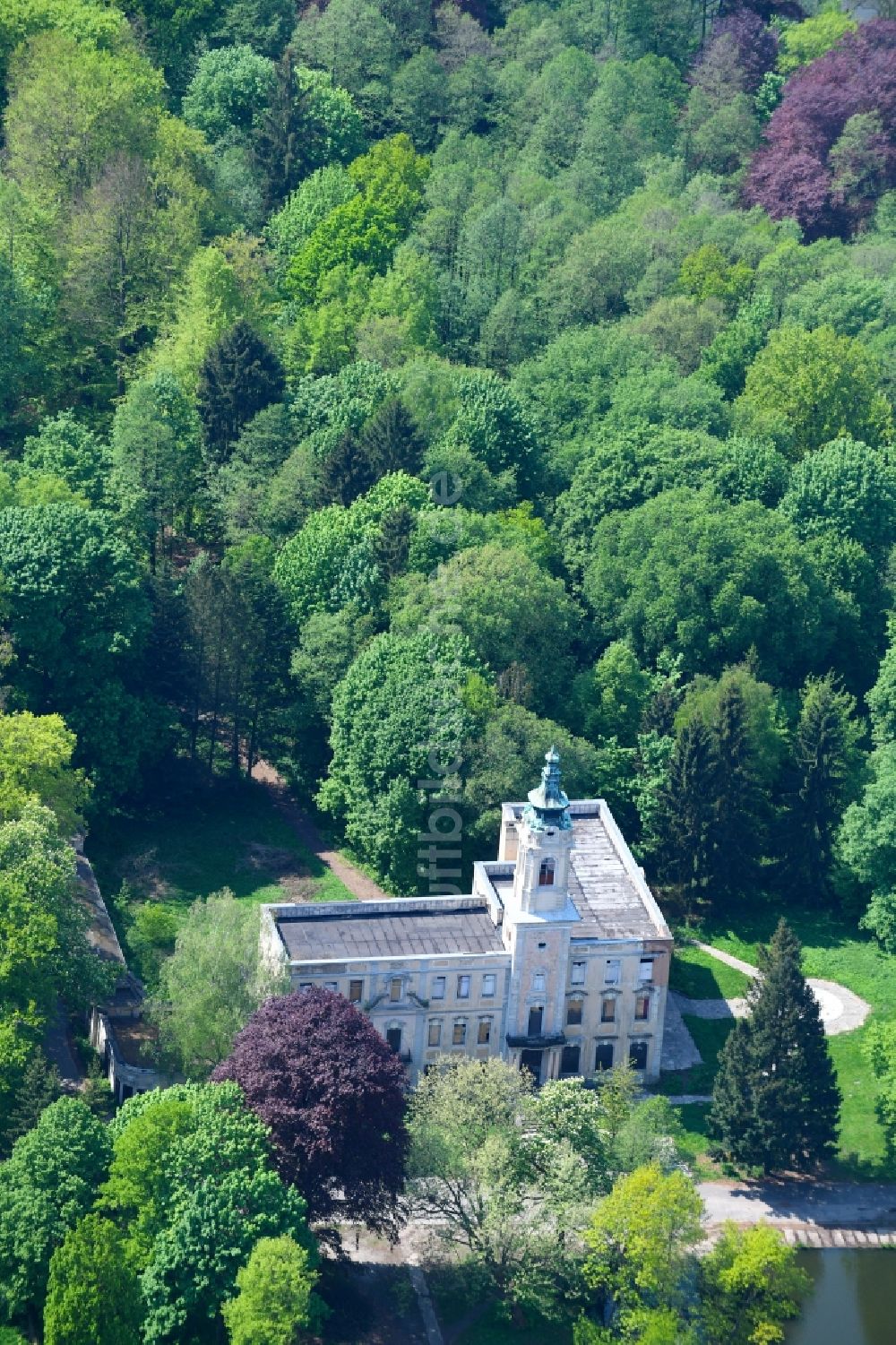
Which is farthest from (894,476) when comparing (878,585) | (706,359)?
(706,359)

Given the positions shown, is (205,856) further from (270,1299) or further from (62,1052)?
(270,1299)

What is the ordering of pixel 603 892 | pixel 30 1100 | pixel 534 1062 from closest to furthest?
1. pixel 30 1100
2. pixel 534 1062
3. pixel 603 892

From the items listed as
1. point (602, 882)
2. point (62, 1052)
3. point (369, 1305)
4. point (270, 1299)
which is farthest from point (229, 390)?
point (270, 1299)

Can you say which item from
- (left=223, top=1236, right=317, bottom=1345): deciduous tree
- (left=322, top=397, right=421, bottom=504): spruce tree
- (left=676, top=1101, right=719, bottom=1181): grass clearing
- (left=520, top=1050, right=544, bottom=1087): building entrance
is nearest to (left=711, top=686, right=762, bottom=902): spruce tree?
(left=676, top=1101, right=719, bottom=1181): grass clearing

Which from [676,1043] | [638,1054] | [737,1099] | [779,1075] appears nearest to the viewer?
[779,1075]

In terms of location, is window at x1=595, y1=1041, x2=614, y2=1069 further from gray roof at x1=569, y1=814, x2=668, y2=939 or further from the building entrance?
gray roof at x1=569, y1=814, x2=668, y2=939

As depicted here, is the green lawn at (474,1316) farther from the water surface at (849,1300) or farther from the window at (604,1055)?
the window at (604,1055)
